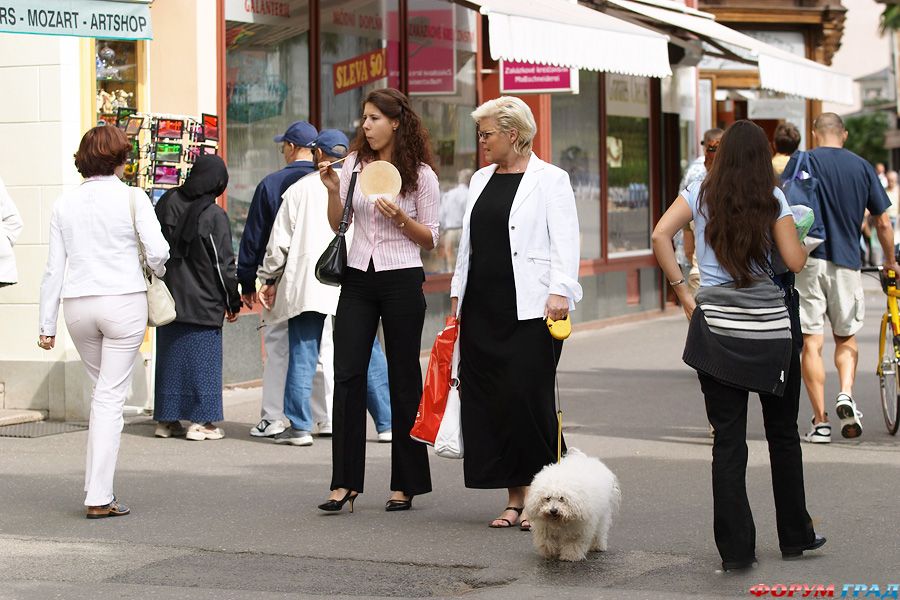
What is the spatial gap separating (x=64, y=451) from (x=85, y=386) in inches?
45.4

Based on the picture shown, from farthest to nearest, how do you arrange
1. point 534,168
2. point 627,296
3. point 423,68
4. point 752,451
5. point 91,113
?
point 627,296 < point 423,68 < point 91,113 < point 752,451 < point 534,168

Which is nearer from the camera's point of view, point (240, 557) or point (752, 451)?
point (240, 557)

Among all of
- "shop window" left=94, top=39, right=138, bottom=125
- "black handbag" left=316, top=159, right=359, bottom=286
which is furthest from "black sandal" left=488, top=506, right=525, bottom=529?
"shop window" left=94, top=39, right=138, bottom=125

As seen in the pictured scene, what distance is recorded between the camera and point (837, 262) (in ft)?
31.7

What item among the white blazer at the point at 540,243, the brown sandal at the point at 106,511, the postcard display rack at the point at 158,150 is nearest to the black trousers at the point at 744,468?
the white blazer at the point at 540,243

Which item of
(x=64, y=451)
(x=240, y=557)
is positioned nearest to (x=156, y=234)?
(x=240, y=557)

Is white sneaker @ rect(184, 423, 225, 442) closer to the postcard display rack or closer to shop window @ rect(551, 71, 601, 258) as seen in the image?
the postcard display rack

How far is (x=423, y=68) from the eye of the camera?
1523 cm

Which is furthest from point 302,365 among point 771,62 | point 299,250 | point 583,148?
point 583,148

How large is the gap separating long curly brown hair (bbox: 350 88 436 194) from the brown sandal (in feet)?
6.37

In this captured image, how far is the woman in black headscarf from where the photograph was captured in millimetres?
9602

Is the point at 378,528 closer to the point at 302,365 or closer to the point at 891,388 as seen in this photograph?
the point at 302,365

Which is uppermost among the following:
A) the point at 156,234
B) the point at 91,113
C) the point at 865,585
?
the point at 91,113

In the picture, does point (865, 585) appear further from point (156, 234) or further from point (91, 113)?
point (91, 113)
